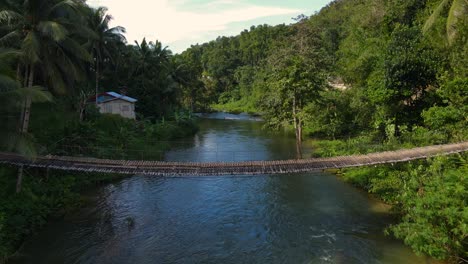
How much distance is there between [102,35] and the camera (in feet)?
82.1

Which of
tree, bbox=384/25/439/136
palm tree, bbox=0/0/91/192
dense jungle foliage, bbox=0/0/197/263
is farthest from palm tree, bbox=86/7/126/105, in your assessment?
tree, bbox=384/25/439/136

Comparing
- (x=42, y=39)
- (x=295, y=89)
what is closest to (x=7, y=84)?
→ (x=42, y=39)

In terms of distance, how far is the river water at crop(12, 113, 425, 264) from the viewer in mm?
9711

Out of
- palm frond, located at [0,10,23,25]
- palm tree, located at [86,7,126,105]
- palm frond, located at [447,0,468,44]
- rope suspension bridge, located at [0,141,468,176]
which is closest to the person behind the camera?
rope suspension bridge, located at [0,141,468,176]

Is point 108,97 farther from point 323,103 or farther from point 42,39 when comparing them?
point 323,103

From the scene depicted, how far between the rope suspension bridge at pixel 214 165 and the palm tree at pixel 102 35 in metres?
14.7

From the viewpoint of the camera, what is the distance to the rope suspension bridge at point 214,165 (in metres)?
10.7

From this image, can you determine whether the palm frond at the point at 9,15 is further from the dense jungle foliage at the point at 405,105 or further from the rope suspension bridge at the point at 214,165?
the dense jungle foliage at the point at 405,105

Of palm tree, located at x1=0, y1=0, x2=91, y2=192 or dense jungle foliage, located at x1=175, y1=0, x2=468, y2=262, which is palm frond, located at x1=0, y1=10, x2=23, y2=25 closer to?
palm tree, located at x1=0, y1=0, x2=91, y2=192

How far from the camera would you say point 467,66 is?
1388 cm

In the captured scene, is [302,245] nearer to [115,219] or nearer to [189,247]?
[189,247]

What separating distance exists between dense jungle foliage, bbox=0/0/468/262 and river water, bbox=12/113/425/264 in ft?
2.66

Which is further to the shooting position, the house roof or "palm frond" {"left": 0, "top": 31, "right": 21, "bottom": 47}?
the house roof

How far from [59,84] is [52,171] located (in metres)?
3.27
